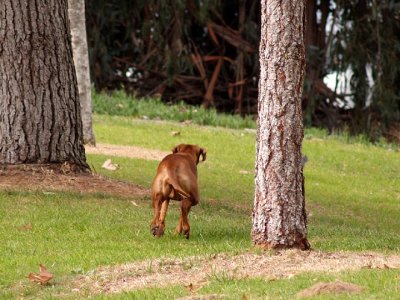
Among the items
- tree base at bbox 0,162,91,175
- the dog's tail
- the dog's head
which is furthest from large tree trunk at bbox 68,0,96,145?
the dog's tail

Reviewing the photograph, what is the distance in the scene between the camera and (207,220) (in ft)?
41.1

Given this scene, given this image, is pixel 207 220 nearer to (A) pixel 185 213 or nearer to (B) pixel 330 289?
(A) pixel 185 213

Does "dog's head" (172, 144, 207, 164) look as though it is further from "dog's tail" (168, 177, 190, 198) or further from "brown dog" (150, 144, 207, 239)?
"dog's tail" (168, 177, 190, 198)

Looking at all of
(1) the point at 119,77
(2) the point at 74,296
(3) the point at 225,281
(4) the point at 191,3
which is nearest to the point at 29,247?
(2) the point at 74,296

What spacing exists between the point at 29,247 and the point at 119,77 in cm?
2025

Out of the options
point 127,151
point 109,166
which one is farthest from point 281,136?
point 127,151

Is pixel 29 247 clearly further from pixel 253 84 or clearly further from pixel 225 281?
pixel 253 84

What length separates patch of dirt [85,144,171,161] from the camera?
17938 millimetres

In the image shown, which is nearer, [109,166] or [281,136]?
[281,136]

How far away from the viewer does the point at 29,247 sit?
10.5m

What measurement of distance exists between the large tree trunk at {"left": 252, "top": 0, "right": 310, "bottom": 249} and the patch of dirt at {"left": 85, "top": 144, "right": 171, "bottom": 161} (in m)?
7.82

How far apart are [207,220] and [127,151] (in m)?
6.11

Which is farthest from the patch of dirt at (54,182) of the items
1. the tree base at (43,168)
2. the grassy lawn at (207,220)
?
the grassy lawn at (207,220)

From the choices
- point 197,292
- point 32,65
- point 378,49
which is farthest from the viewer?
point 378,49
